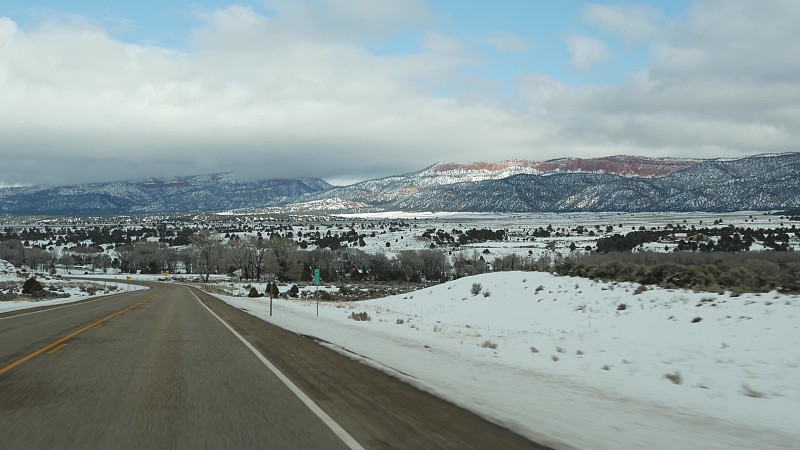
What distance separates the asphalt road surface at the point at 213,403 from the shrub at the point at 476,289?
99.1 feet

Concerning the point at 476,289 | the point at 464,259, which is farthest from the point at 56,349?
the point at 464,259

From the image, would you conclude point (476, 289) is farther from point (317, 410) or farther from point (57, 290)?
point (57, 290)

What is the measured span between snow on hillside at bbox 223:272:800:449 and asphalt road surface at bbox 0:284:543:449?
902 millimetres

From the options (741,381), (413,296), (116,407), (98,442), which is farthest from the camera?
(413,296)

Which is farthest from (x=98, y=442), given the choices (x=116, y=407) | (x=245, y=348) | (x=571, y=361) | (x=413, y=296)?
(x=413, y=296)

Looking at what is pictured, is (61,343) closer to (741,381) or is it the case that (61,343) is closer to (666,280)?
(741,381)

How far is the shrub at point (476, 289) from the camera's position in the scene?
43278mm

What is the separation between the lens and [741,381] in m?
11.3

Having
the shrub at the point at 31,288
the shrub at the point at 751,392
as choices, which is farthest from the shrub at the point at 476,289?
the shrub at the point at 31,288

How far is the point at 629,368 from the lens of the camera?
1328 cm

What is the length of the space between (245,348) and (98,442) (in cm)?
866

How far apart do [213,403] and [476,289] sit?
36987 mm

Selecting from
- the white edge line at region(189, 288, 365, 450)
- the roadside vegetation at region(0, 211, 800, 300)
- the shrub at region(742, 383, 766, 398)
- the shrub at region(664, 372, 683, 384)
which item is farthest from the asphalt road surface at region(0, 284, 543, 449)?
the roadside vegetation at region(0, 211, 800, 300)

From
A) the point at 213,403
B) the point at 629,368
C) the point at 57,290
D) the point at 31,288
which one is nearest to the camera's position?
the point at 213,403
